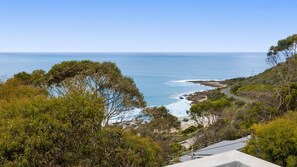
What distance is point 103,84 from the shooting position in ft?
38.5

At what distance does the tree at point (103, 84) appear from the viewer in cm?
1171

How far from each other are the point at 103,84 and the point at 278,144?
659cm

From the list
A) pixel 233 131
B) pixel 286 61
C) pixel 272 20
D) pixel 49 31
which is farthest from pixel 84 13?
pixel 233 131

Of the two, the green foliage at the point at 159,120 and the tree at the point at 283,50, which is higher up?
the tree at the point at 283,50

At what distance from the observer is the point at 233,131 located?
17.9m

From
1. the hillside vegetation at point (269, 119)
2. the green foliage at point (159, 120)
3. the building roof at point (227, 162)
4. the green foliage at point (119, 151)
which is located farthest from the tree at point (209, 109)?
the building roof at point (227, 162)

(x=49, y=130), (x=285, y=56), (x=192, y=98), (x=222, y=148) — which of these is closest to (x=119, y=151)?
(x=49, y=130)

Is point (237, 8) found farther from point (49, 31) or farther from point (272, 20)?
point (49, 31)

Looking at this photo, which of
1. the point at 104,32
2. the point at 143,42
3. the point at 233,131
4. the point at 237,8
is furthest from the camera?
the point at 143,42

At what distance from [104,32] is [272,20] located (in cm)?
3553

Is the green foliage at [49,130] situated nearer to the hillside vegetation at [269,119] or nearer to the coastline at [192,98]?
the hillside vegetation at [269,119]

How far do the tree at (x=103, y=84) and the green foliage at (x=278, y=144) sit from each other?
528 centimetres

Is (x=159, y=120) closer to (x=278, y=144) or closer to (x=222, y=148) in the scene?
(x=222, y=148)

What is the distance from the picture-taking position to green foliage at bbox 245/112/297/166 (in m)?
7.55
